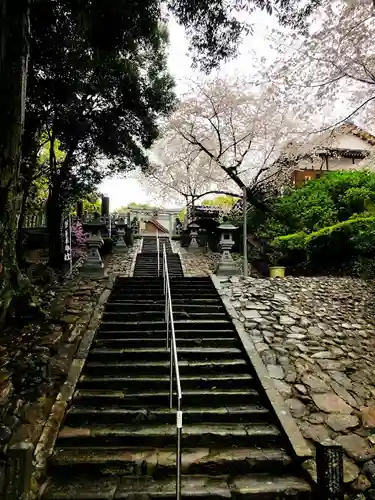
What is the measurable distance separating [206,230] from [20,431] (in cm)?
1671

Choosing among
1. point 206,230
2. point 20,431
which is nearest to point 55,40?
point 20,431

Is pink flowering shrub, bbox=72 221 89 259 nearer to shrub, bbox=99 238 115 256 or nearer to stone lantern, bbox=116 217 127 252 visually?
shrub, bbox=99 238 115 256

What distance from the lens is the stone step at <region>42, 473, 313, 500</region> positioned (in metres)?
3.52

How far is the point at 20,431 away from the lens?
4.03 m

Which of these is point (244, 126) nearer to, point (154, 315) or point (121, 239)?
point (121, 239)

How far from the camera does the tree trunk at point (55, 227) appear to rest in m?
11.4

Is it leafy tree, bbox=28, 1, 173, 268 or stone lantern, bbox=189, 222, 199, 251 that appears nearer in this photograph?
leafy tree, bbox=28, 1, 173, 268

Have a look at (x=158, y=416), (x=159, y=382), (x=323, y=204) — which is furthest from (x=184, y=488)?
(x=323, y=204)

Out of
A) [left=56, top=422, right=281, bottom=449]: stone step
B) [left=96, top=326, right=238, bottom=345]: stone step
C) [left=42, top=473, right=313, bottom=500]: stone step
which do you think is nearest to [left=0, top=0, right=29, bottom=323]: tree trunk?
[left=96, top=326, right=238, bottom=345]: stone step

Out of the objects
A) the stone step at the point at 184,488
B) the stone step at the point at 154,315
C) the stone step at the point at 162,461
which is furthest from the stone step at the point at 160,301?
the stone step at the point at 184,488

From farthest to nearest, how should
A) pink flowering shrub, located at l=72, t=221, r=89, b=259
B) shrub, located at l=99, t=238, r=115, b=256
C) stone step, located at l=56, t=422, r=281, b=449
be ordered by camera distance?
shrub, located at l=99, t=238, r=115, b=256 → pink flowering shrub, located at l=72, t=221, r=89, b=259 → stone step, located at l=56, t=422, r=281, b=449

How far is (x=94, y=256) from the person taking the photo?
943 centimetres

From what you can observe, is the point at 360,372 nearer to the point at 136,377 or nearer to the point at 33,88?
the point at 136,377

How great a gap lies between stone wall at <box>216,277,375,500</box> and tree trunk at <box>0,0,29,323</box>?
4.80m
